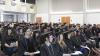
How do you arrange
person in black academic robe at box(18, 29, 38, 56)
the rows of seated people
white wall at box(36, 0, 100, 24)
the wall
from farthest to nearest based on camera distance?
white wall at box(36, 0, 100, 24) < the wall < person in black academic robe at box(18, 29, 38, 56) < the rows of seated people

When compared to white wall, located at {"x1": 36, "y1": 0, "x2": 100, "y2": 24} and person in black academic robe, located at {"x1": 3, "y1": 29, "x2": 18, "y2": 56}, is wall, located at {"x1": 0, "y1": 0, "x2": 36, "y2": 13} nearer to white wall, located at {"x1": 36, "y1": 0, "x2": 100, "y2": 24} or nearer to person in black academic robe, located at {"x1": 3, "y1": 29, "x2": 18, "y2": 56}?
white wall, located at {"x1": 36, "y1": 0, "x2": 100, "y2": 24}

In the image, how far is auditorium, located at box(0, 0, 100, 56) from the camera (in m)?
6.43

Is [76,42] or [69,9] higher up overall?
[69,9]

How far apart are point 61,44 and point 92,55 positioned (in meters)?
1.36

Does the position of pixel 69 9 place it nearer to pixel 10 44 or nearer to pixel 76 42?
pixel 76 42

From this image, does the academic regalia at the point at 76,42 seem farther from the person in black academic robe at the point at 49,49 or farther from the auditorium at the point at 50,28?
the person in black academic robe at the point at 49,49

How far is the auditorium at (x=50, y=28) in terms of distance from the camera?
6.43m

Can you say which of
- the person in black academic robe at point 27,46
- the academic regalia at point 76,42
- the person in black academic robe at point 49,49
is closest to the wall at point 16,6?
the academic regalia at point 76,42

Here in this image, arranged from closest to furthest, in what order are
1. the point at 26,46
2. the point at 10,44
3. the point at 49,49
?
the point at 49,49 < the point at 26,46 < the point at 10,44

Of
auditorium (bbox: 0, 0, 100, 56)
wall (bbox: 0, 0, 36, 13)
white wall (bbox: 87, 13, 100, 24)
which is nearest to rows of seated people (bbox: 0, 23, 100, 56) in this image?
auditorium (bbox: 0, 0, 100, 56)

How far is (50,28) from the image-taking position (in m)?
9.23

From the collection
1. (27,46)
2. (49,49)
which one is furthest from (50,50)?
(27,46)

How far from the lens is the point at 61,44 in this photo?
21.4ft

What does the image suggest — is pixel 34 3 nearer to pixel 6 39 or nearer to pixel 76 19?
pixel 76 19
